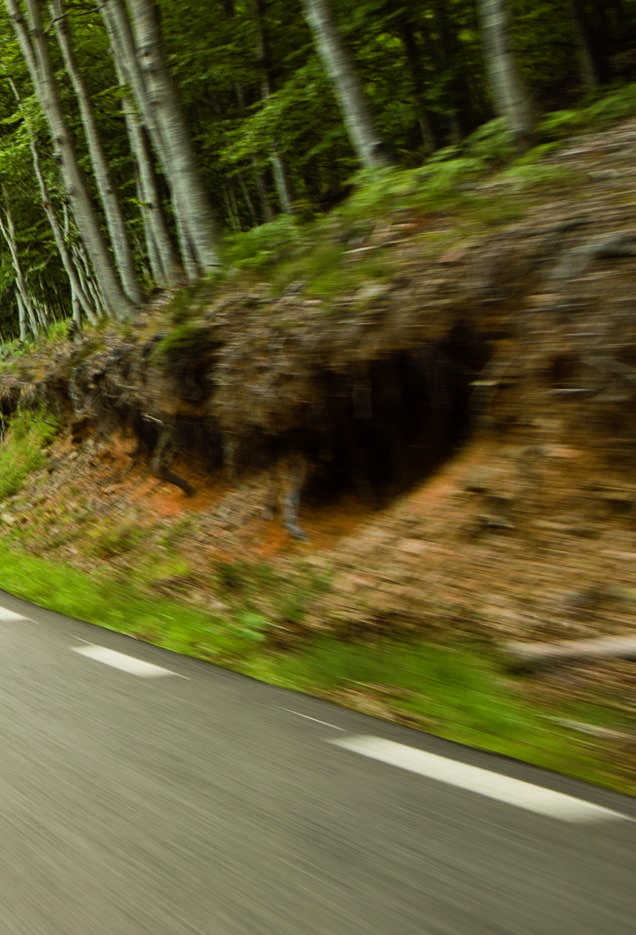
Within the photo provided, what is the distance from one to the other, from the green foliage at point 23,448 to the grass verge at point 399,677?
844 cm

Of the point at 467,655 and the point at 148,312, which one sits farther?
the point at 148,312

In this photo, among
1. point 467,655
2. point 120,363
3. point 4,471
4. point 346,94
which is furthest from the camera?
point 4,471

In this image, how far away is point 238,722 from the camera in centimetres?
434

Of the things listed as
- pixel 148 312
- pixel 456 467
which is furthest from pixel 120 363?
pixel 456 467

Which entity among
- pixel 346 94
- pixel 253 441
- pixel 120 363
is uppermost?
pixel 346 94

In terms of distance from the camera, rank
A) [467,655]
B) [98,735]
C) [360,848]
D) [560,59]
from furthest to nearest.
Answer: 1. [560,59]
2. [467,655]
3. [98,735]
4. [360,848]

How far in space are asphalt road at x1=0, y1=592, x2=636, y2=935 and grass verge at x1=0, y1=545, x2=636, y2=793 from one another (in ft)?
0.68

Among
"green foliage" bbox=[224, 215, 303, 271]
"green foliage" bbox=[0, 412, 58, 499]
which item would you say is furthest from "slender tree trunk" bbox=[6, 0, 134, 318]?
"green foliage" bbox=[224, 215, 303, 271]

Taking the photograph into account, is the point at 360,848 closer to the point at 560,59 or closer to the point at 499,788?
the point at 499,788

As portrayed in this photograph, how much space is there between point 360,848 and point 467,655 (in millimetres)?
2306

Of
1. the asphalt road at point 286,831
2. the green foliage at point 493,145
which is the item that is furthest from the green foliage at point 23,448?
the asphalt road at point 286,831

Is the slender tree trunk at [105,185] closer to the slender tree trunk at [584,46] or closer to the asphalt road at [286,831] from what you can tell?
the slender tree trunk at [584,46]

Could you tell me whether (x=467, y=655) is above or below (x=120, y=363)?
below

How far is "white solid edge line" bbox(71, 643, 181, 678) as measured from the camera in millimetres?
5387
